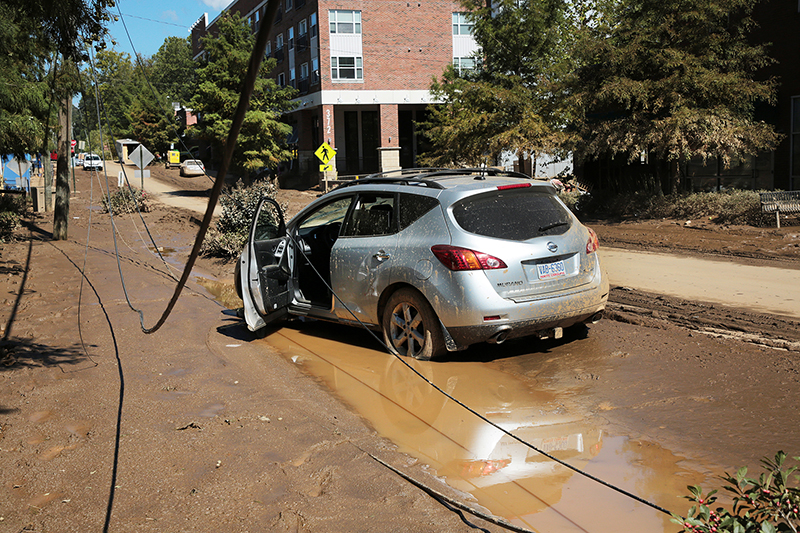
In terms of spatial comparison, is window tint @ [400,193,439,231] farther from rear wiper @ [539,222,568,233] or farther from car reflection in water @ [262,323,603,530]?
car reflection in water @ [262,323,603,530]

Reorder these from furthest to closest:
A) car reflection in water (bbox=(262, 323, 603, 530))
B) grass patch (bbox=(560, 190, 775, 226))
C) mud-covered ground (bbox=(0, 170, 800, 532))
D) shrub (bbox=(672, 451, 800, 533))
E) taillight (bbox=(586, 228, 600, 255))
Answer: grass patch (bbox=(560, 190, 775, 226))
taillight (bbox=(586, 228, 600, 255))
car reflection in water (bbox=(262, 323, 603, 530))
mud-covered ground (bbox=(0, 170, 800, 532))
shrub (bbox=(672, 451, 800, 533))

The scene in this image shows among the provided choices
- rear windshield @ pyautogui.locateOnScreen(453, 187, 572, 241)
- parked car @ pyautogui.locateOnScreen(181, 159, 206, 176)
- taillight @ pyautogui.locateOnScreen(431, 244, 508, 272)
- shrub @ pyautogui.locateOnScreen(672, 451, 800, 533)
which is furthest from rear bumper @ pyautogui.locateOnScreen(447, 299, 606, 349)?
parked car @ pyautogui.locateOnScreen(181, 159, 206, 176)

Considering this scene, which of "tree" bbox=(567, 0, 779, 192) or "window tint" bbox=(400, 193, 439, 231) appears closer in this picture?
"window tint" bbox=(400, 193, 439, 231)

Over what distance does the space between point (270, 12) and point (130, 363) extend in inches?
214

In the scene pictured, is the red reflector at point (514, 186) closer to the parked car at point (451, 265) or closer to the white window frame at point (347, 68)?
the parked car at point (451, 265)

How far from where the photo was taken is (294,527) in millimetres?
3492

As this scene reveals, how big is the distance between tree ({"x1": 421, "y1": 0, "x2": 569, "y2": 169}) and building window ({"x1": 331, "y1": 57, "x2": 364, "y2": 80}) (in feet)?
65.4

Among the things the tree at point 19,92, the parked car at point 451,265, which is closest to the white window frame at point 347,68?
the tree at point 19,92

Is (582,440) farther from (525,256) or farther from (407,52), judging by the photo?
(407,52)

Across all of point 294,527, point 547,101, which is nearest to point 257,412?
point 294,527

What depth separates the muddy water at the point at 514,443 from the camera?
372 cm

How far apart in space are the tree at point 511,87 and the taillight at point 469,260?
18.9 metres

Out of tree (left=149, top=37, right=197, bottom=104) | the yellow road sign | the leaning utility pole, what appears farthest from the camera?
tree (left=149, top=37, right=197, bottom=104)

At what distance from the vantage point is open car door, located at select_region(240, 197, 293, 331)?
7395 millimetres
